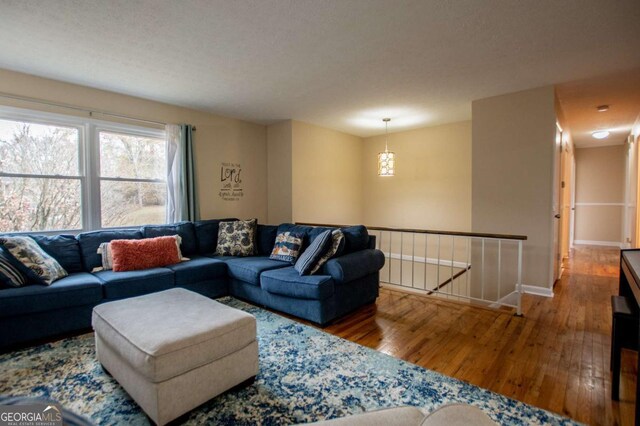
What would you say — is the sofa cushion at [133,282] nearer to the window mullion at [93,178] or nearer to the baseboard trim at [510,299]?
the window mullion at [93,178]

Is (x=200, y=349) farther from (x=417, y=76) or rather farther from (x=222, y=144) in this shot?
(x=222, y=144)

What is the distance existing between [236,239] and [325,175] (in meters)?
2.25

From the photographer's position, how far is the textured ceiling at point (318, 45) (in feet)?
7.03

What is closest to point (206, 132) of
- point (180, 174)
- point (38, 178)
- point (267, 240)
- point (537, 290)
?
point (180, 174)

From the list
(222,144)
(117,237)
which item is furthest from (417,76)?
(117,237)

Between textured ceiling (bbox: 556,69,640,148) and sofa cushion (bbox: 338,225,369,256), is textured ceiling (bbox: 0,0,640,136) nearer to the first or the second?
textured ceiling (bbox: 556,69,640,148)

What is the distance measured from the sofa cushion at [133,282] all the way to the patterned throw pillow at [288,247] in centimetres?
116

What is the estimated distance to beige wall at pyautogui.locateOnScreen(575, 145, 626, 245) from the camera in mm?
7191

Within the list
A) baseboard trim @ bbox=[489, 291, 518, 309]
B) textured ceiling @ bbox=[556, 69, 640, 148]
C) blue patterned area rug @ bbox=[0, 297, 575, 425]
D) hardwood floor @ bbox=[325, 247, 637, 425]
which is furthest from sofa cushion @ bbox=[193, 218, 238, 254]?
textured ceiling @ bbox=[556, 69, 640, 148]

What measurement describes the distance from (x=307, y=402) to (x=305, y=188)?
377cm

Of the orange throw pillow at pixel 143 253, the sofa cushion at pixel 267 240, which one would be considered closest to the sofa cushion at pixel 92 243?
the orange throw pillow at pixel 143 253

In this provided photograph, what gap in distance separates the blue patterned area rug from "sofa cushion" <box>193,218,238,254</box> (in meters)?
1.80

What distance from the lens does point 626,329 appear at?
1909mm

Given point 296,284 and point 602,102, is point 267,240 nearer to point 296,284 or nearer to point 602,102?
point 296,284
